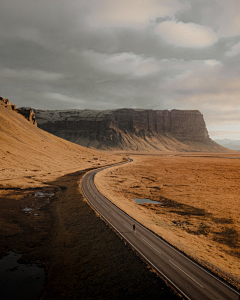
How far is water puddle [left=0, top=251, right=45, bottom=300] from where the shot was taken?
17.2 meters

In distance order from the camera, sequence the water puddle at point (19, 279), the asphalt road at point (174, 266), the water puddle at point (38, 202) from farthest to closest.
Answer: the water puddle at point (38, 202), the water puddle at point (19, 279), the asphalt road at point (174, 266)

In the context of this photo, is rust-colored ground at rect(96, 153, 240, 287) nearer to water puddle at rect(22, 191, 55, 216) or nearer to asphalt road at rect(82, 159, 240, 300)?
asphalt road at rect(82, 159, 240, 300)

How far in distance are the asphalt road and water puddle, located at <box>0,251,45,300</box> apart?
11.8m

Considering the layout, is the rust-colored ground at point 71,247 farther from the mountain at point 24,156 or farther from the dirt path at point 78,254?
the mountain at point 24,156

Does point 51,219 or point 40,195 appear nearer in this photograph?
point 51,219

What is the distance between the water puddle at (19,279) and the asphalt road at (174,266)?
1185cm

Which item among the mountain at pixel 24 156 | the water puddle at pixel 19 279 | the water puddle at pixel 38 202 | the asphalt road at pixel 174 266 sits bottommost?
the water puddle at pixel 19 279

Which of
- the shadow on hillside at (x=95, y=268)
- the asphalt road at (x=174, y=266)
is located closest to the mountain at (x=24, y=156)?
the shadow on hillside at (x=95, y=268)

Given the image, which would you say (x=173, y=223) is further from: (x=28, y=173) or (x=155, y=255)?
(x=28, y=173)

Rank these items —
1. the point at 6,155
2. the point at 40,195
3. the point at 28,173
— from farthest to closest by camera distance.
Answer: the point at 6,155, the point at 28,173, the point at 40,195

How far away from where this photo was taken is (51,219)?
115 feet

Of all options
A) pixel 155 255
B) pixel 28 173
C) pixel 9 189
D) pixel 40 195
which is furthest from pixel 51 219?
pixel 28 173

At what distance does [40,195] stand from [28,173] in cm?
2861

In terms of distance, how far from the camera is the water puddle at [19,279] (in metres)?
17.2
